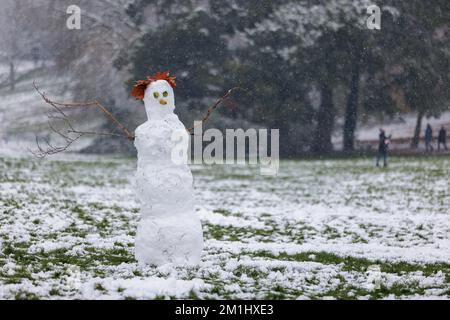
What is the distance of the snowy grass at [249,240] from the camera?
7.32 m

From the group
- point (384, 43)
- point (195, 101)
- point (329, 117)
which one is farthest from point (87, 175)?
point (384, 43)

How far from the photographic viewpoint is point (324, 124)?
119ft

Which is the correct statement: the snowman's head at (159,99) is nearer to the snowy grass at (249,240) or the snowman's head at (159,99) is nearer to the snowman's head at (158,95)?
the snowman's head at (158,95)

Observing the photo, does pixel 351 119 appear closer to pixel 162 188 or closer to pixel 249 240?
pixel 249 240

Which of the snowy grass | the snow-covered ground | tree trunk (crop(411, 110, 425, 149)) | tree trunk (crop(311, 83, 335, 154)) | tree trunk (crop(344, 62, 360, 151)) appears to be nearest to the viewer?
the snowy grass

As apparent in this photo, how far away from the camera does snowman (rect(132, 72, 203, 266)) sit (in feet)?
26.7

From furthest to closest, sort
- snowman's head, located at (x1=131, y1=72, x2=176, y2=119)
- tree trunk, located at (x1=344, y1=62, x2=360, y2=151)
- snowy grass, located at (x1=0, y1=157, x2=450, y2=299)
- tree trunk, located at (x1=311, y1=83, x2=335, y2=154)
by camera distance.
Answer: tree trunk, located at (x1=344, y1=62, x2=360, y2=151) → tree trunk, located at (x1=311, y1=83, x2=335, y2=154) → snowman's head, located at (x1=131, y1=72, x2=176, y2=119) → snowy grass, located at (x1=0, y1=157, x2=450, y2=299)

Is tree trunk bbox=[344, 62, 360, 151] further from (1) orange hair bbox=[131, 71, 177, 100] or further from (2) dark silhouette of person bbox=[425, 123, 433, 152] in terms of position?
(1) orange hair bbox=[131, 71, 177, 100]

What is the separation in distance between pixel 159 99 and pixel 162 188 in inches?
42.8

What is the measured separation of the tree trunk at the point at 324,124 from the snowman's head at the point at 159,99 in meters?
28.5

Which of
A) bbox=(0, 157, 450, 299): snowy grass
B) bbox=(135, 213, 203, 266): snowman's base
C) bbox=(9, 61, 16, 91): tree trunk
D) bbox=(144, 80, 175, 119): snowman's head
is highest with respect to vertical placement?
bbox=(9, 61, 16, 91): tree trunk

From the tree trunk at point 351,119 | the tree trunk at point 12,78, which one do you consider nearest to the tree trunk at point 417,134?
the tree trunk at point 351,119

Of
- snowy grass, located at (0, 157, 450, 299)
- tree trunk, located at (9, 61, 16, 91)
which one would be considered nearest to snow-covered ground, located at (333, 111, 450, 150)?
snowy grass, located at (0, 157, 450, 299)

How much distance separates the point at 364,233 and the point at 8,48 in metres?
38.9
